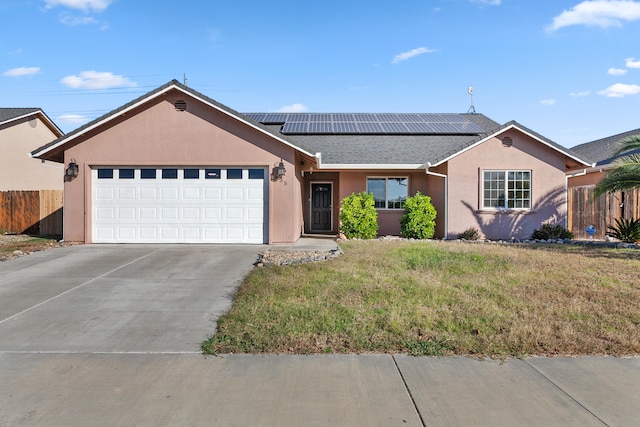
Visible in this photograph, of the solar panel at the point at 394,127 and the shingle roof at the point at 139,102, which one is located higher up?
the solar panel at the point at 394,127

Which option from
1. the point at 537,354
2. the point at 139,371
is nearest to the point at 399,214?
the point at 537,354

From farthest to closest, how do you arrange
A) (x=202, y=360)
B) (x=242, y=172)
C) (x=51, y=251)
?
(x=242, y=172), (x=51, y=251), (x=202, y=360)

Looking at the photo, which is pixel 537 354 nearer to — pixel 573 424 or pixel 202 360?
pixel 573 424

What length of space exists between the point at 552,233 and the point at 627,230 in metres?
2.26

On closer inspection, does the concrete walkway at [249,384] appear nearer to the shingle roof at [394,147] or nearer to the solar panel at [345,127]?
the shingle roof at [394,147]

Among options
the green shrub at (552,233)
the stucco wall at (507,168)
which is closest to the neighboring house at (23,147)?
the stucco wall at (507,168)

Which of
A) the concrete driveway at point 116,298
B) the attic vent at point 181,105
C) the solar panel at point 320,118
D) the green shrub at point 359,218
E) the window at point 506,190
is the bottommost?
the concrete driveway at point 116,298

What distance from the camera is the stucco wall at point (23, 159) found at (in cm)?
2030

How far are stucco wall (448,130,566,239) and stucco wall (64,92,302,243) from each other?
612 centimetres

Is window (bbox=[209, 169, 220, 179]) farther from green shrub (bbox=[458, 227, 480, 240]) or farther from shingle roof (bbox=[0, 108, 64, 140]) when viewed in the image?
shingle roof (bbox=[0, 108, 64, 140])

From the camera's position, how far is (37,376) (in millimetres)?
4125

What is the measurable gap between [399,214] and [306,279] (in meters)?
9.19

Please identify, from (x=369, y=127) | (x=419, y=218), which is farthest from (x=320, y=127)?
(x=419, y=218)

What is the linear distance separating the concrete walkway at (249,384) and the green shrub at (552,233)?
440 inches
